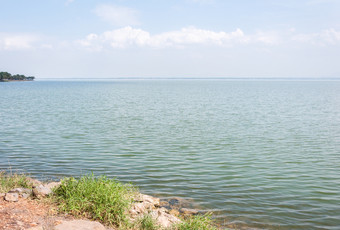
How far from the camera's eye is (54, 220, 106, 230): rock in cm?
770

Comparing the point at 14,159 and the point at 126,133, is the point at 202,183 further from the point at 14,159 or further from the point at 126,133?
the point at 126,133

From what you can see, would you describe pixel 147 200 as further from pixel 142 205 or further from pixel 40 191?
pixel 40 191

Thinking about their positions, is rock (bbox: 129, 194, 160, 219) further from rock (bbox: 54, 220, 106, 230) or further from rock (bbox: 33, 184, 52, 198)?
rock (bbox: 33, 184, 52, 198)

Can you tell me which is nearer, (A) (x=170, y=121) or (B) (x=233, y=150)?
(B) (x=233, y=150)

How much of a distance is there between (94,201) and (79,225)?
3.69ft

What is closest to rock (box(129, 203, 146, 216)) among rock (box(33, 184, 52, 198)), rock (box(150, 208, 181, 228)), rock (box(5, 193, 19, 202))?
rock (box(150, 208, 181, 228))

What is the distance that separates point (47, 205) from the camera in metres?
8.91

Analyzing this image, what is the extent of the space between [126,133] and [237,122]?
12.2 metres

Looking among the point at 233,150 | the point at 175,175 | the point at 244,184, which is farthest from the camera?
the point at 233,150

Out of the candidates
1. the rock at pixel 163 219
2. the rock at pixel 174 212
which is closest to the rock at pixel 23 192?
the rock at pixel 163 219

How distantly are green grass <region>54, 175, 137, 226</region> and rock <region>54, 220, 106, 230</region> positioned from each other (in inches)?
16.6

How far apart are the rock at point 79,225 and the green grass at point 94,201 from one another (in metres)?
0.42

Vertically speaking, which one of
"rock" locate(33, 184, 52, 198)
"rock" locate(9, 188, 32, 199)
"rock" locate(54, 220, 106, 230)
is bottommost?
"rock" locate(54, 220, 106, 230)

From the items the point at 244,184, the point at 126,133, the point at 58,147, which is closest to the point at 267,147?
the point at 244,184
